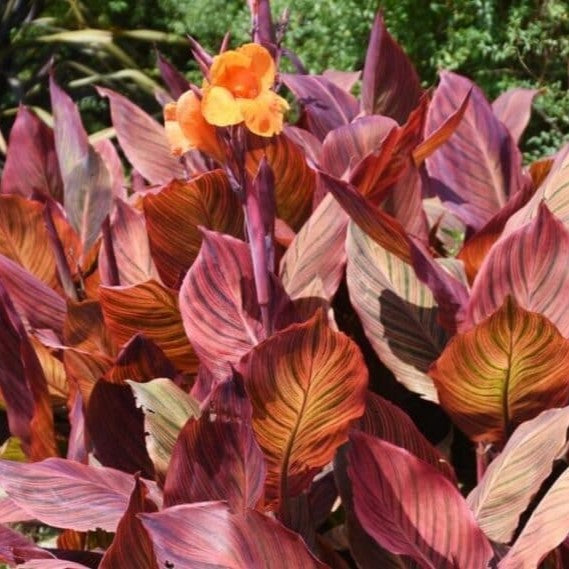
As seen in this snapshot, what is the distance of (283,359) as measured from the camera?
1.13m

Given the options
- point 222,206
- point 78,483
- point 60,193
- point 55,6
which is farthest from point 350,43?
point 78,483

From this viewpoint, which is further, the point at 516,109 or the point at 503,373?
the point at 516,109

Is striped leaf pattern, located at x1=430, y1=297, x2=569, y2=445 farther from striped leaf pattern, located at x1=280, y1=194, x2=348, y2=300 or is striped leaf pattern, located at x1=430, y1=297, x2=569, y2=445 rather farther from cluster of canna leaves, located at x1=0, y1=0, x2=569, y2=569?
striped leaf pattern, located at x1=280, y1=194, x2=348, y2=300

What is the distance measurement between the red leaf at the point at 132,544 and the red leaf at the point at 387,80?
90 cm

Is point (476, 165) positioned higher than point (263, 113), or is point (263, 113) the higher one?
point (263, 113)

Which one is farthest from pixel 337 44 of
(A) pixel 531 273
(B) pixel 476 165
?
(A) pixel 531 273

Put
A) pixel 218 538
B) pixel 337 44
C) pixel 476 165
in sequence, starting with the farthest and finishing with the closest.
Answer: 1. pixel 337 44
2. pixel 476 165
3. pixel 218 538

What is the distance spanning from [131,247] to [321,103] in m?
0.44

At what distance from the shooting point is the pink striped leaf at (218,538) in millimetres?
1048

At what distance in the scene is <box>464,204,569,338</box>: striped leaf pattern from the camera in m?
1.25

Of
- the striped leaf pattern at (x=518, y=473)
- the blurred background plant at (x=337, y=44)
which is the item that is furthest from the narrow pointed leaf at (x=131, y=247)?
the blurred background plant at (x=337, y=44)

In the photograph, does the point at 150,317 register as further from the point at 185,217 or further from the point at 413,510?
the point at 413,510

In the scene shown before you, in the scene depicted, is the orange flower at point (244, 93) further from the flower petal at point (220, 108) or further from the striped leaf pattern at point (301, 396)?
the striped leaf pattern at point (301, 396)

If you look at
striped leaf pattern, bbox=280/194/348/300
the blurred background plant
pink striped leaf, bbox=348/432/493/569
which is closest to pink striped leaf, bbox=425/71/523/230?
striped leaf pattern, bbox=280/194/348/300
